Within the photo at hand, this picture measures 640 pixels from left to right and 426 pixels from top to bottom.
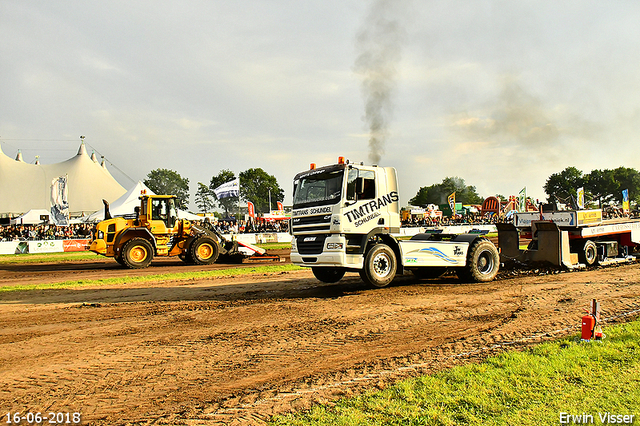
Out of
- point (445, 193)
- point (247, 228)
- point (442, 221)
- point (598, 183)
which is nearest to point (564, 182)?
point (598, 183)

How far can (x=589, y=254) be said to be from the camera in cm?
1336

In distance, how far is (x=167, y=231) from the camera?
1875cm

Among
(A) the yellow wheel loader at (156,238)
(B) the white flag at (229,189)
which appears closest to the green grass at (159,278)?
(A) the yellow wheel loader at (156,238)

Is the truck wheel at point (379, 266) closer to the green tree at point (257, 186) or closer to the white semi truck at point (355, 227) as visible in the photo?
the white semi truck at point (355, 227)

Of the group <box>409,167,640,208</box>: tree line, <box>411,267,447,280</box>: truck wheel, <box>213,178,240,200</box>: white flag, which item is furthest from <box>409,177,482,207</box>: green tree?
<box>411,267,447,280</box>: truck wheel

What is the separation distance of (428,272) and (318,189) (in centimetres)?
454

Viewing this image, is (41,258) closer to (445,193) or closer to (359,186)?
(359,186)

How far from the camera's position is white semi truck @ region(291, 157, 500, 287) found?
30.9ft

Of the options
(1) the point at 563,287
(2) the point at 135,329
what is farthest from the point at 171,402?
(1) the point at 563,287

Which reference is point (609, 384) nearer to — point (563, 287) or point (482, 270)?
point (563, 287)

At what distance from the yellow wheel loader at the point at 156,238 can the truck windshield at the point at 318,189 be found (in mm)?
9820

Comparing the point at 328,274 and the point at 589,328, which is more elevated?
the point at 328,274

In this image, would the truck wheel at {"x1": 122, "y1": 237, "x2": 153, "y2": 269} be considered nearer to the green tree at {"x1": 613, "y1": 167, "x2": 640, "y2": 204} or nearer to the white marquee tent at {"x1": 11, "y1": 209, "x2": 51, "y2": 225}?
the white marquee tent at {"x1": 11, "y1": 209, "x2": 51, "y2": 225}

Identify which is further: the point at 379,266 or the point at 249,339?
the point at 379,266
